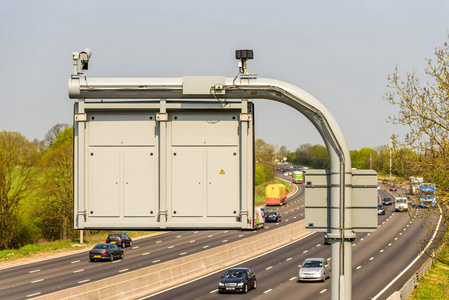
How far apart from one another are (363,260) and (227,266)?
12136 millimetres

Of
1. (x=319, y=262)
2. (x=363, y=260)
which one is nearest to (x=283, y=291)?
(x=319, y=262)

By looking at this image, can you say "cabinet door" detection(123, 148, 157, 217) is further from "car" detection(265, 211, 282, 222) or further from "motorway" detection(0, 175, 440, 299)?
"car" detection(265, 211, 282, 222)

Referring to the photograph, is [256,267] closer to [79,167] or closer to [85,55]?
[79,167]

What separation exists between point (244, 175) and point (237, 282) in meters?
35.4

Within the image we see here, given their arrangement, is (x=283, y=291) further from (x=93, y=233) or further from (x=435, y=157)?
(x=93, y=233)

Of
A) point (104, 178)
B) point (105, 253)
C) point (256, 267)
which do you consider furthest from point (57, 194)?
point (104, 178)

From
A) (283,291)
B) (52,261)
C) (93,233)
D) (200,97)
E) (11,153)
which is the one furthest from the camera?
(93,233)

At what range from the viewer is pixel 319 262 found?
5106 centimetres

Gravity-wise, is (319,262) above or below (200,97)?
below

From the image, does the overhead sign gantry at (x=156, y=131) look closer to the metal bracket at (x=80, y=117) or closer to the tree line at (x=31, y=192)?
the metal bracket at (x=80, y=117)

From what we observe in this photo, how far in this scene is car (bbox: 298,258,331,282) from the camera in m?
49.8

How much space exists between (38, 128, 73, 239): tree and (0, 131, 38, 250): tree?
5.18 feet

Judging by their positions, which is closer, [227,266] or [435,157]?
[435,157]

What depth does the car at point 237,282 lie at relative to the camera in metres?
44.8
